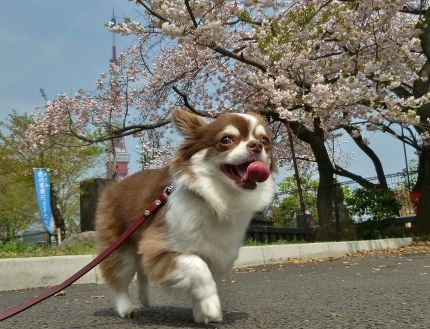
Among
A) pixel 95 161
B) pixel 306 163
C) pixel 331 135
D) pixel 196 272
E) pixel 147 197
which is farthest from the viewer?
pixel 95 161

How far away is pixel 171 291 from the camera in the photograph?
285 centimetres

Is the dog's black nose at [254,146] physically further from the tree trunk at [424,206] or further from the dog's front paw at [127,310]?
the tree trunk at [424,206]

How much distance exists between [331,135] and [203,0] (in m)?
8.37

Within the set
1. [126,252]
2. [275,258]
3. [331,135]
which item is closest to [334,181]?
[331,135]

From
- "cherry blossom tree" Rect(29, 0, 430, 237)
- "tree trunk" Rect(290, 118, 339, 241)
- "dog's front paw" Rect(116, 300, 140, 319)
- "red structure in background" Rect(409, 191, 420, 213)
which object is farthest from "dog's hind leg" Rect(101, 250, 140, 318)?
"red structure in background" Rect(409, 191, 420, 213)

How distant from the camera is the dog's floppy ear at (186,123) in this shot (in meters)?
3.08

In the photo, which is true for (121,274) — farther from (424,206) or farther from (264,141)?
(424,206)

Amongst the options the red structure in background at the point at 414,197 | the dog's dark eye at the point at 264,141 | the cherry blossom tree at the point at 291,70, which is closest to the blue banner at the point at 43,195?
the cherry blossom tree at the point at 291,70

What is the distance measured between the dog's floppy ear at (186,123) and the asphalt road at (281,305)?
3.30 feet

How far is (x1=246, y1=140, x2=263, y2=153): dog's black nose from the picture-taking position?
9.09ft

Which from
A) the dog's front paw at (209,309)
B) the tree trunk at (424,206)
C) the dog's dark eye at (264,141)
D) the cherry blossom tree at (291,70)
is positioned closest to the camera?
the dog's front paw at (209,309)

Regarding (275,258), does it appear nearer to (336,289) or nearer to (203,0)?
(336,289)

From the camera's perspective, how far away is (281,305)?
12.5 ft

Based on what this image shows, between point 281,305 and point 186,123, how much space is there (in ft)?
5.40
